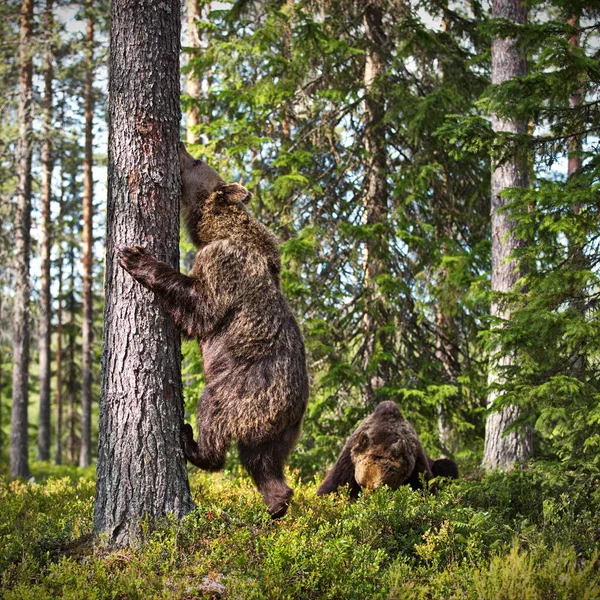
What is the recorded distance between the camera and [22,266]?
1792 centimetres

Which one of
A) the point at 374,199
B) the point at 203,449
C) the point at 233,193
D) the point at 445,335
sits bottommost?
the point at 203,449

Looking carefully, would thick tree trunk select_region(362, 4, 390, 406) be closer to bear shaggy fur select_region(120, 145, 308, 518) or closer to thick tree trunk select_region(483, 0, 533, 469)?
thick tree trunk select_region(483, 0, 533, 469)

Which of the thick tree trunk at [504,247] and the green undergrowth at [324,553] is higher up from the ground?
the thick tree trunk at [504,247]

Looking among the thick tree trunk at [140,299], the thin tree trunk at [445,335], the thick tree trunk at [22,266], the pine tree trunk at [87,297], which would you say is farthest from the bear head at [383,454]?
the pine tree trunk at [87,297]

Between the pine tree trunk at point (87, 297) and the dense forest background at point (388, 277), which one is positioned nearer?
the dense forest background at point (388, 277)

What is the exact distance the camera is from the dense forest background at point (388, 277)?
17.1 feet

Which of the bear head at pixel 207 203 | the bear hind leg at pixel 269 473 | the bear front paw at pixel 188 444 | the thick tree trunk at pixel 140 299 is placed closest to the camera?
the thick tree trunk at pixel 140 299

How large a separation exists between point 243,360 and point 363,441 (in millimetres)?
2653

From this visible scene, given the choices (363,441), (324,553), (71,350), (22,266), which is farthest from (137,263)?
(71,350)

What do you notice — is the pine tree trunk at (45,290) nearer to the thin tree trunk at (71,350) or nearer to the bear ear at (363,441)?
the thin tree trunk at (71,350)

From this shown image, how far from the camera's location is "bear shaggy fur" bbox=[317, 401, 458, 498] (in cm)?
800

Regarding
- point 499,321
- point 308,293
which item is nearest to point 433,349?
point 308,293

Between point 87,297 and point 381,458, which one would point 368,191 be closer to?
point 381,458

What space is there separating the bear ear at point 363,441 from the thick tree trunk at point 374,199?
12.6ft
